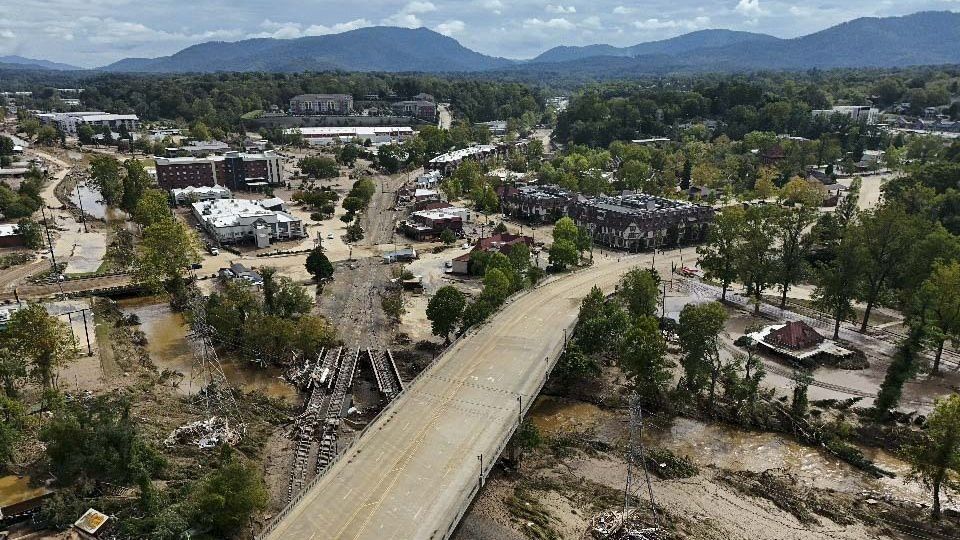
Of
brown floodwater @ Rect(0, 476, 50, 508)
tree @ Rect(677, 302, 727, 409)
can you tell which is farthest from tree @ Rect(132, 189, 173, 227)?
tree @ Rect(677, 302, 727, 409)

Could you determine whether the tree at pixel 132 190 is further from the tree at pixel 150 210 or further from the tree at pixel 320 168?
the tree at pixel 320 168

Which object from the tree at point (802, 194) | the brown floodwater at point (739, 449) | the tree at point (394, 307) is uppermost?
the tree at point (802, 194)

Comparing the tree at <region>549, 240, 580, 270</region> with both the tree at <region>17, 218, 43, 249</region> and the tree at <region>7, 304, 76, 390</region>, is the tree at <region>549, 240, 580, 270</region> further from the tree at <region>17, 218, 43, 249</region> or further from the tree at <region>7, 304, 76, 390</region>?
the tree at <region>17, 218, 43, 249</region>

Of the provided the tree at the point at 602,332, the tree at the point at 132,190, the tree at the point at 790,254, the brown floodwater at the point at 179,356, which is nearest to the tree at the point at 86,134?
the tree at the point at 132,190

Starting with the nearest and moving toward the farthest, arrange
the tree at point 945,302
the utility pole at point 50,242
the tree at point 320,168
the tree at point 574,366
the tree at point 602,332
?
the tree at point 574,366 < the tree at point 602,332 < the tree at point 945,302 < the utility pole at point 50,242 < the tree at point 320,168

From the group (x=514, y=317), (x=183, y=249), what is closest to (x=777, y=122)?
(x=514, y=317)

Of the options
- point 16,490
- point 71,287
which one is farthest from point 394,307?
point 71,287

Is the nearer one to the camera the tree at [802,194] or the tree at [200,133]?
the tree at [802,194]
